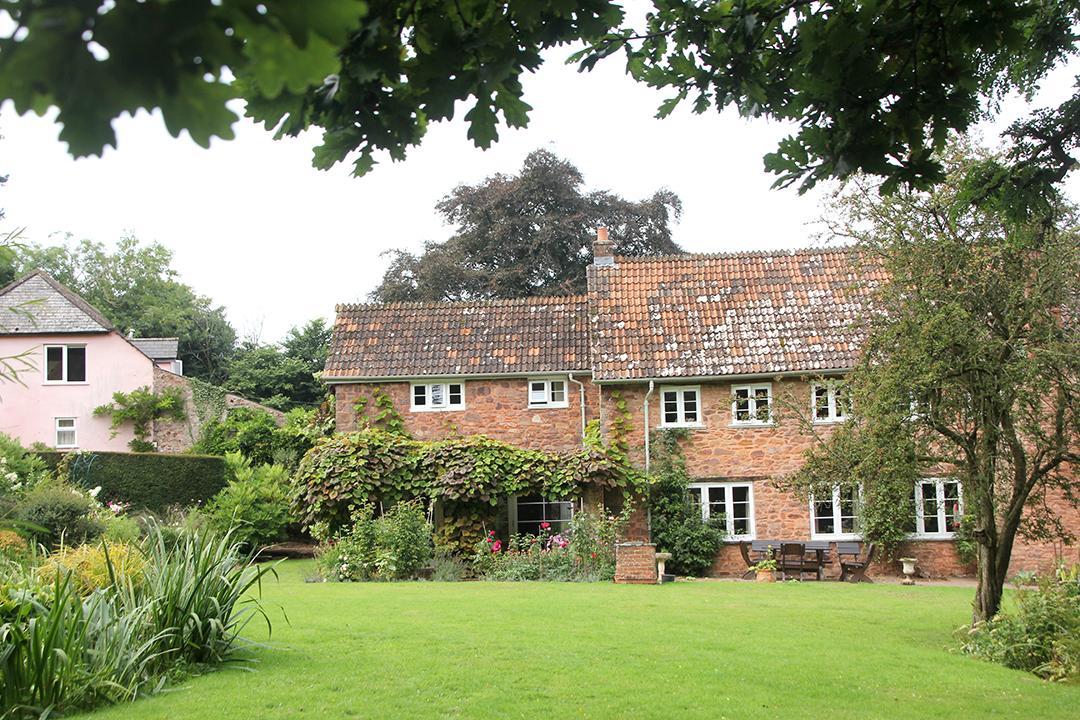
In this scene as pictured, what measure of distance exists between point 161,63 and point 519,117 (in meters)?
2.68

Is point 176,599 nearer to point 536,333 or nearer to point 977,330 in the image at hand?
point 977,330

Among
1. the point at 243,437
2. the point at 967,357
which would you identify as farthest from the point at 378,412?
the point at 967,357

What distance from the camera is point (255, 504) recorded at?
26984 mm

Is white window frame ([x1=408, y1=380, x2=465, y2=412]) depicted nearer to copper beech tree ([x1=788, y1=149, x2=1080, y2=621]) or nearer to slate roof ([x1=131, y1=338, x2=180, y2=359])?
copper beech tree ([x1=788, y1=149, x2=1080, y2=621])

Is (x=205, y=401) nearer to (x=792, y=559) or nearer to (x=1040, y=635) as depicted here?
(x=792, y=559)

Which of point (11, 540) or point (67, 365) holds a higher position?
point (67, 365)

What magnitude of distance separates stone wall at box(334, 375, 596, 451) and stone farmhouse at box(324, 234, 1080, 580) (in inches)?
1.4

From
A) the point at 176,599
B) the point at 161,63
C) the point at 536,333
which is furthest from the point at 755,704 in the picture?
the point at 536,333

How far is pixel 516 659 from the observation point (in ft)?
33.6

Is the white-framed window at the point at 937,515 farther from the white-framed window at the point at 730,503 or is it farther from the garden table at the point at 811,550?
the white-framed window at the point at 730,503

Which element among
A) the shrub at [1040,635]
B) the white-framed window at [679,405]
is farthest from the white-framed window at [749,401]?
the shrub at [1040,635]

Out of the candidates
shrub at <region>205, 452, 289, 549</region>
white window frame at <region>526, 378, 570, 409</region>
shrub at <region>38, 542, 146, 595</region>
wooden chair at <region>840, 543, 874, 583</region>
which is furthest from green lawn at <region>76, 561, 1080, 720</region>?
white window frame at <region>526, 378, 570, 409</region>

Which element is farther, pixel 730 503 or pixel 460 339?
pixel 460 339

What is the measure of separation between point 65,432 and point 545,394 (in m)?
19.4
